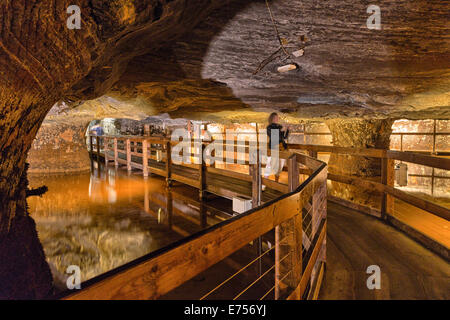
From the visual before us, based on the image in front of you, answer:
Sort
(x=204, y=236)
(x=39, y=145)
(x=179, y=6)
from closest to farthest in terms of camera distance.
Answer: (x=204, y=236) < (x=179, y=6) < (x=39, y=145)

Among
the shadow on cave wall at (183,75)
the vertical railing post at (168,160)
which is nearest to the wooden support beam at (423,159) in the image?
the shadow on cave wall at (183,75)

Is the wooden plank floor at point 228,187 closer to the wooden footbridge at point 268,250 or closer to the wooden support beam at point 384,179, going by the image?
the wooden footbridge at point 268,250

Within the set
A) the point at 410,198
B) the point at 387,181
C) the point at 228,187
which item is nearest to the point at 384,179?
the point at 387,181

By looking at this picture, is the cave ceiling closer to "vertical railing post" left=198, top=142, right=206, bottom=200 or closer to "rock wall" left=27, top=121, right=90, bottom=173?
"vertical railing post" left=198, top=142, right=206, bottom=200

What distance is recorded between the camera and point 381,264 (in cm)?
286

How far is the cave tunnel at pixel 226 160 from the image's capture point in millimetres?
1987

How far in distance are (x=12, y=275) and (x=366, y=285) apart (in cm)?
302

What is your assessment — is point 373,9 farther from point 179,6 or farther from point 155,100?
point 155,100

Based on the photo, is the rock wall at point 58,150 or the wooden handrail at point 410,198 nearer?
the wooden handrail at point 410,198

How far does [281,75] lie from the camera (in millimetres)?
5891

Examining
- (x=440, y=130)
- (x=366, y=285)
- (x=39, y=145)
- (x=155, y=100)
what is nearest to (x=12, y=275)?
(x=366, y=285)

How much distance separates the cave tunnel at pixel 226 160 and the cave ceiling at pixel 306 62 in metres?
0.03

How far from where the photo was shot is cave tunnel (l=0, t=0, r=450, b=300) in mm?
1987

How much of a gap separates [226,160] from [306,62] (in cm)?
240
